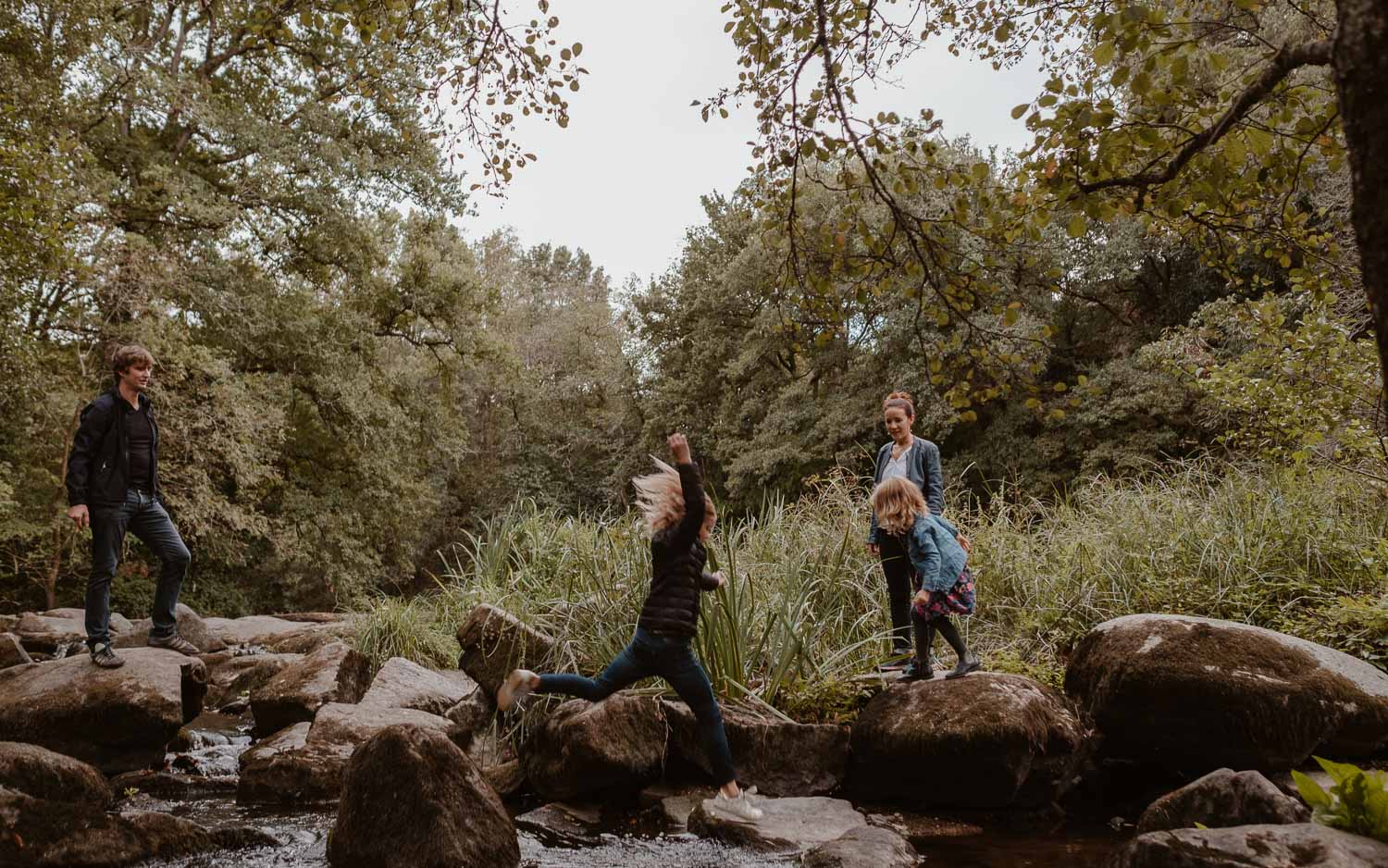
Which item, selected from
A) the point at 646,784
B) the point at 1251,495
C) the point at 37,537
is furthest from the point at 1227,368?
the point at 37,537

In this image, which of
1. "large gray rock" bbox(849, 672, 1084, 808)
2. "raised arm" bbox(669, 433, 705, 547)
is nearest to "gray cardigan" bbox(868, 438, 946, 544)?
"large gray rock" bbox(849, 672, 1084, 808)

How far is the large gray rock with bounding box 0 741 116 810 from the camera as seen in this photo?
4438mm

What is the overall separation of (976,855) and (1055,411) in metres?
2.37

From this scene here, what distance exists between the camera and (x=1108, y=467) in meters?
16.3

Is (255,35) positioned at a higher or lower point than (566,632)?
higher

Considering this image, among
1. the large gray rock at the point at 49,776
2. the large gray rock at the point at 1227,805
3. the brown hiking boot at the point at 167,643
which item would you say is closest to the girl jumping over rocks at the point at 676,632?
the large gray rock at the point at 1227,805

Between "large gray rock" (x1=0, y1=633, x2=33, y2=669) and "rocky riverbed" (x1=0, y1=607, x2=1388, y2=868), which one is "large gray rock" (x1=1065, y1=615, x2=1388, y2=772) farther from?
"large gray rock" (x1=0, y1=633, x2=33, y2=669)

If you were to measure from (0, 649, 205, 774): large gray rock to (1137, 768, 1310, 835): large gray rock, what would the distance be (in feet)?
19.8

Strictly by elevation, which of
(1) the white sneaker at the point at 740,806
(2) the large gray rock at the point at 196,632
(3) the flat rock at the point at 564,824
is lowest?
(2) the large gray rock at the point at 196,632

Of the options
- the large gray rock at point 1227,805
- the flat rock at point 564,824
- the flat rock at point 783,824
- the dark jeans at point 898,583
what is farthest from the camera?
the dark jeans at point 898,583

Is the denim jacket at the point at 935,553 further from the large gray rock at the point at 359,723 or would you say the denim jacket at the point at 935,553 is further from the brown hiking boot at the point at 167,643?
the brown hiking boot at the point at 167,643

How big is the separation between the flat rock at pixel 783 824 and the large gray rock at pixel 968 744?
388mm

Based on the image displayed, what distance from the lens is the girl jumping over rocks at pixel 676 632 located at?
427 centimetres

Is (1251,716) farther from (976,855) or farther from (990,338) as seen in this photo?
(990,338)
